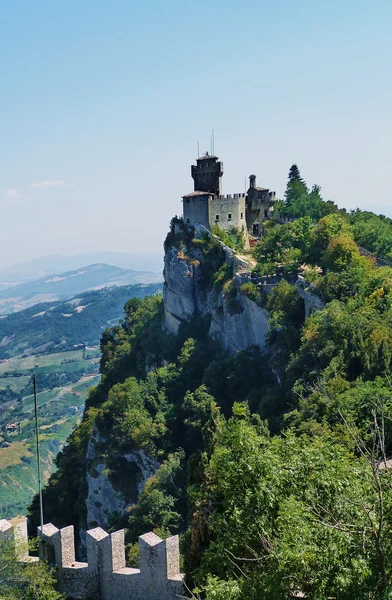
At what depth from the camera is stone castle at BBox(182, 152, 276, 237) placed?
6075cm

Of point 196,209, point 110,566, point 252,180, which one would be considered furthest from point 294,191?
point 110,566

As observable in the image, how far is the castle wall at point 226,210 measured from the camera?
199 feet

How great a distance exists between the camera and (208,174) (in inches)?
2530

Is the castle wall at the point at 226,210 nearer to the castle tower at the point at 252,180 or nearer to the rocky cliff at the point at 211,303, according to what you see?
the rocky cliff at the point at 211,303

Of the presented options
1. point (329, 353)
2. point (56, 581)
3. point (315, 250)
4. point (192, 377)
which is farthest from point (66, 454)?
point (56, 581)

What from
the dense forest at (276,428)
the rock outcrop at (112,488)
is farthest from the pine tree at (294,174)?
the rock outcrop at (112,488)

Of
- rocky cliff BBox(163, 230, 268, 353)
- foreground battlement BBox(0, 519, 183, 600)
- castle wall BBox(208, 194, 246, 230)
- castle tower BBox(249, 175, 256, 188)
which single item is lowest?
foreground battlement BBox(0, 519, 183, 600)

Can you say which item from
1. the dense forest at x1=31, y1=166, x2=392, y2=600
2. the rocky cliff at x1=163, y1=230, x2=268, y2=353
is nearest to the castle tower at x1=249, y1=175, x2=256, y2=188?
the dense forest at x1=31, y1=166, x2=392, y2=600

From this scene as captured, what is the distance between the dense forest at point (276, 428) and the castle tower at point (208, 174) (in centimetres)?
671

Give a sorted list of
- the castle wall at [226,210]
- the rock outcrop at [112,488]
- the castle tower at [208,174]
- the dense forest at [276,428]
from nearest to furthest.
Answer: the dense forest at [276,428] < the rock outcrop at [112,488] < the castle wall at [226,210] < the castle tower at [208,174]

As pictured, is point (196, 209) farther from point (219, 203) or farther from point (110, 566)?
point (110, 566)

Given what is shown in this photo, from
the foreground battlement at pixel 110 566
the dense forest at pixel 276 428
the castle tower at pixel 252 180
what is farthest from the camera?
the castle tower at pixel 252 180

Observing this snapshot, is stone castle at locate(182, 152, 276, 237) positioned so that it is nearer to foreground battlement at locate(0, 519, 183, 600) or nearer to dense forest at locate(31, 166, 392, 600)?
dense forest at locate(31, 166, 392, 600)

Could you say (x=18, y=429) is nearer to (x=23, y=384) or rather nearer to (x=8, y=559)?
(x=23, y=384)
